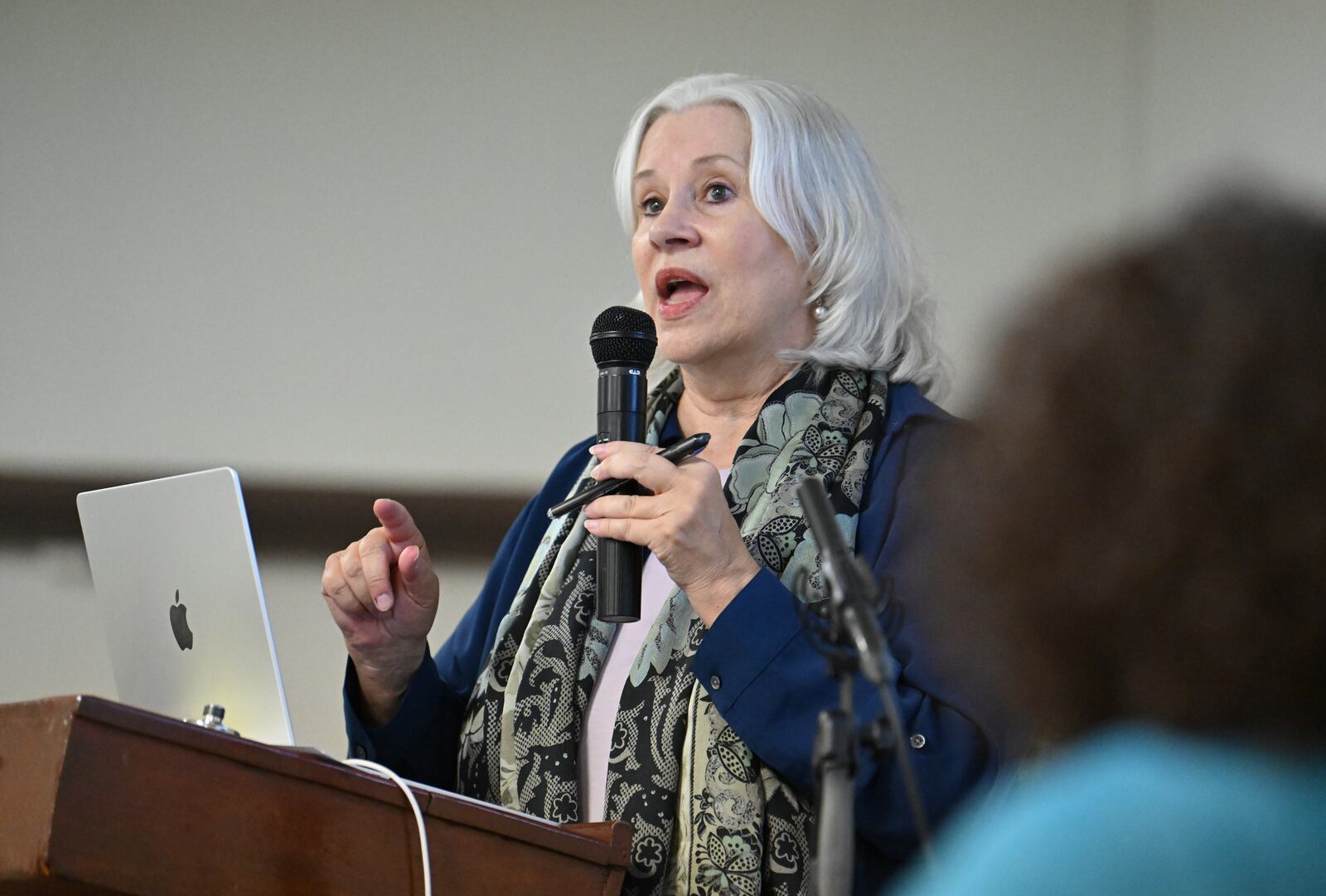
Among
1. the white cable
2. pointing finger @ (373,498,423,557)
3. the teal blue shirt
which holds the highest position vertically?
the teal blue shirt

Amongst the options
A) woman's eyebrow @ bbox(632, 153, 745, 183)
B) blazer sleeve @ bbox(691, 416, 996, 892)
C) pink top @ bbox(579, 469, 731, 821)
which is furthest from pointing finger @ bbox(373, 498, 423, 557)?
woman's eyebrow @ bbox(632, 153, 745, 183)

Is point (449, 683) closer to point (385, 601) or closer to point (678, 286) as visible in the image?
point (385, 601)

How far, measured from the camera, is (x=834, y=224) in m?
2.11

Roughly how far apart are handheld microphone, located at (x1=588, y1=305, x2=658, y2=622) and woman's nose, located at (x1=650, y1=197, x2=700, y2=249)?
32 centimetres

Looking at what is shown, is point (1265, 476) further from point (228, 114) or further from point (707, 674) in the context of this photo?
point (228, 114)

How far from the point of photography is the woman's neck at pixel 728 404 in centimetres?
212

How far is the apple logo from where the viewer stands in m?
1.66

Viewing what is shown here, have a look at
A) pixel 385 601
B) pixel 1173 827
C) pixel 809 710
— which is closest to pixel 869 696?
pixel 809 710

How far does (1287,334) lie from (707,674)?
111cm

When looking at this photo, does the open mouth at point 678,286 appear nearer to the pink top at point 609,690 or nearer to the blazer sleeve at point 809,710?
the pink top at point 609,690

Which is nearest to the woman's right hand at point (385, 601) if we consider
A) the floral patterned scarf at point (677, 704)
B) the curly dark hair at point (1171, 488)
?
the floral patterned scarf at point (677, 704)

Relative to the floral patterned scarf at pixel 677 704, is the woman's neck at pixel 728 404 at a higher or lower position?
higher

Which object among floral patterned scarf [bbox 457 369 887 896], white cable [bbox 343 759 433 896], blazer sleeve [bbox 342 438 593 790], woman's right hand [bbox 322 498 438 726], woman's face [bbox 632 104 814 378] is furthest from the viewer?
woman's face [bbox 632 104 814 378]

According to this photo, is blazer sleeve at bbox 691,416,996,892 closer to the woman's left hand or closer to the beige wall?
the woman's left hand
